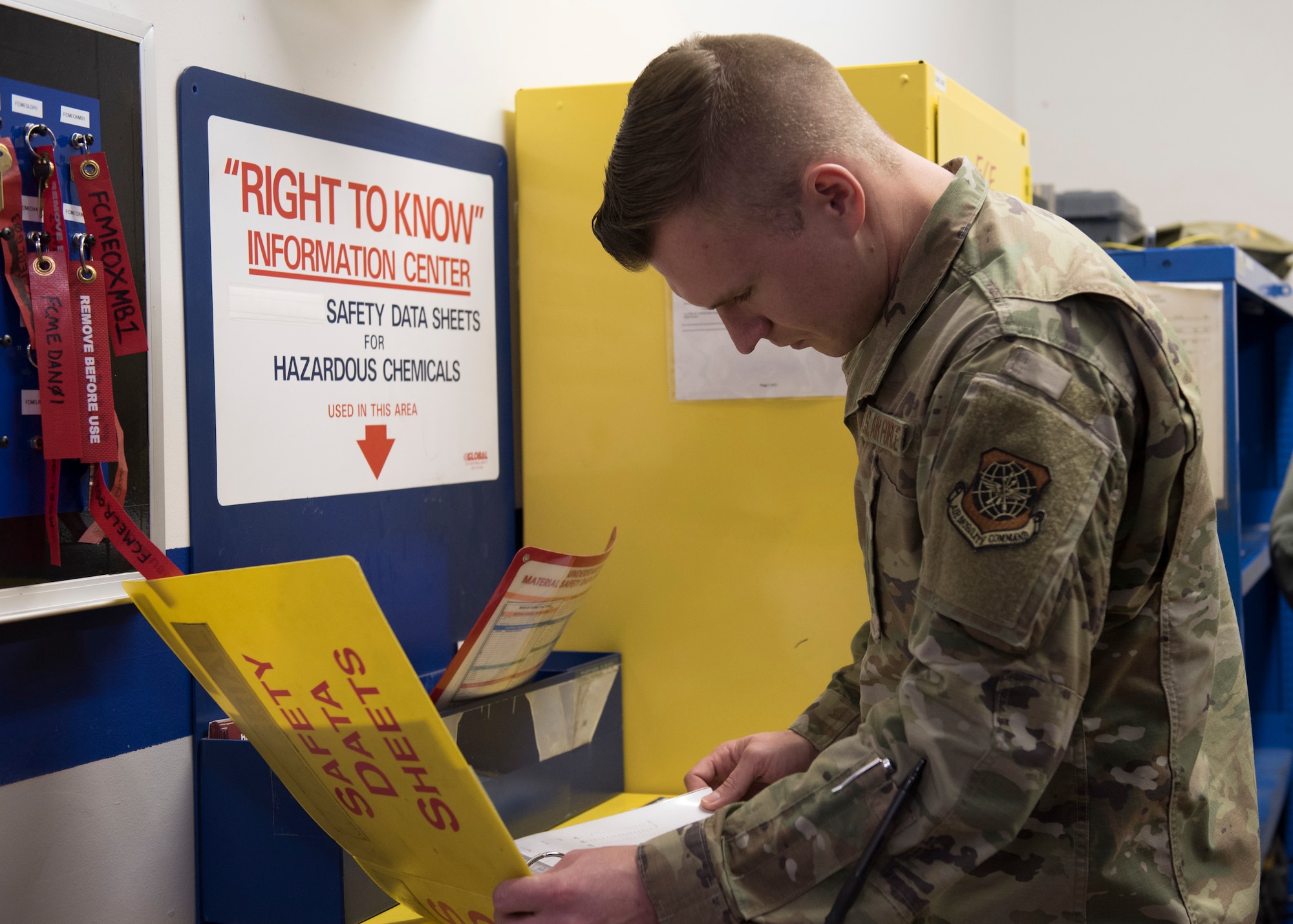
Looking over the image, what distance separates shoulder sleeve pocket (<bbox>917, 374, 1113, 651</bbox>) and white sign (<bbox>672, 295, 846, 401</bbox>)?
2.32 feet

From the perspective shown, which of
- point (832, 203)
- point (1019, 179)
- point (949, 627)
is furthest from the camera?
point (1019, 179)

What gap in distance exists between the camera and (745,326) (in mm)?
912

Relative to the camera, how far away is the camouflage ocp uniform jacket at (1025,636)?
675mm

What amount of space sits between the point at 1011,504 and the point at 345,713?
478mm

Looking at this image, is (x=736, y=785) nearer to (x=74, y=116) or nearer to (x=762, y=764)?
(x=762, y=764)

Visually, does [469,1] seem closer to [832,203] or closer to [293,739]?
[832,203]

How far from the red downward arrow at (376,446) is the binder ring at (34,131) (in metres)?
0.46

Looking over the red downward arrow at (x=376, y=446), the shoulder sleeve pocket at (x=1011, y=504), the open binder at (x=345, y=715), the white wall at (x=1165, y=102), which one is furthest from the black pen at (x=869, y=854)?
the white wall at (x=1165, y=102)

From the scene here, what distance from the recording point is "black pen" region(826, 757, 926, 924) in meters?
0.70

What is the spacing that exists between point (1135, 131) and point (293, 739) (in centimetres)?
362

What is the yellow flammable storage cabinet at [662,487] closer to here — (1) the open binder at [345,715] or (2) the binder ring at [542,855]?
(2) the binder ring at [542,855]

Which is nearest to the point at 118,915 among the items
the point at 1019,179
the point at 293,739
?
the point at 293,739

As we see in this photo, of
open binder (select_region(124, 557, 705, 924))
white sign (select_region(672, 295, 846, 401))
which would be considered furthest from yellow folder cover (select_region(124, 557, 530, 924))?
white sign (select_region(672, 295, 846, 401))

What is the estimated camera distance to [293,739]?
881mm
